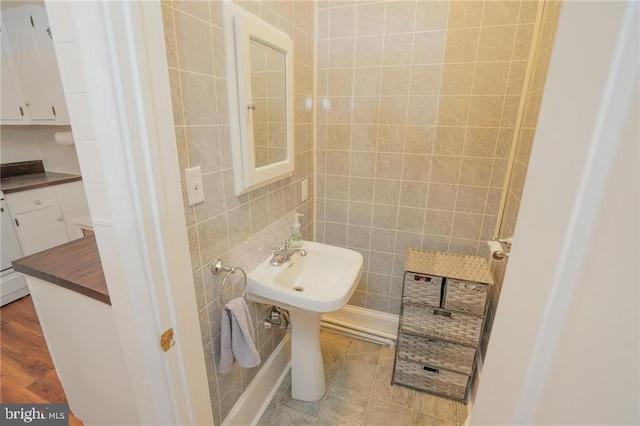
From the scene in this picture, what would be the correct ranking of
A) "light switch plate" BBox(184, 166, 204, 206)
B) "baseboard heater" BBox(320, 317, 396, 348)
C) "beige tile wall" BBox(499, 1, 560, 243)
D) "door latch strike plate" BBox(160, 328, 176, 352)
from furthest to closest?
"baseboard heater" BBox(320, 317, 396, 348), "beige tile wall" BBox(499, 1, 560, 243), "light switch plate" BBox(184, 166, 204, 206), "door latch strike plate" BBox(160, 328, 176, 352)

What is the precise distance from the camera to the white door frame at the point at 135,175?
1.93 feet

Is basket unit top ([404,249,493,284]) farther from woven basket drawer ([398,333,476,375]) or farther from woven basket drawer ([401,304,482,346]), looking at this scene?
woven basket drawer ([398,333,476,375])

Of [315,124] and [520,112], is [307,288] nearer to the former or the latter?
[315,124]

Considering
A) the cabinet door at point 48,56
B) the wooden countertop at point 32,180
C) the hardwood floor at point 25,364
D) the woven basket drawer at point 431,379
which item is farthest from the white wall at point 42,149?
the woven basket drawer at point 431,379

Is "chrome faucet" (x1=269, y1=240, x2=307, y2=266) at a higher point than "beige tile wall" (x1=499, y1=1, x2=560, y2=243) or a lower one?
lower

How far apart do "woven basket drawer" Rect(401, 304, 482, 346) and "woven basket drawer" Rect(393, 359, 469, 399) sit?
22 centimetres

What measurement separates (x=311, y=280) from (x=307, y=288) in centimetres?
8

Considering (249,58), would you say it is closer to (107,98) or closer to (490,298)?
(107,98)

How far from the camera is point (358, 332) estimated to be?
2.05 meters

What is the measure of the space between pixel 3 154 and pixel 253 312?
289 centimetres

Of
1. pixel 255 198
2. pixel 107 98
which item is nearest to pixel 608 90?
pixel 107 98

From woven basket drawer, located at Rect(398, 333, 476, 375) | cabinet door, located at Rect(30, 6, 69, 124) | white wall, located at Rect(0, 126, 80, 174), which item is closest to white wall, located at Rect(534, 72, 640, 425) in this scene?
woven basket drawer, located at Rect(398, 333, 476, 375)

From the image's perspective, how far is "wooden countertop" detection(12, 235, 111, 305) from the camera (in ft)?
3.20

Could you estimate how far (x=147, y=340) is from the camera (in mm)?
793
